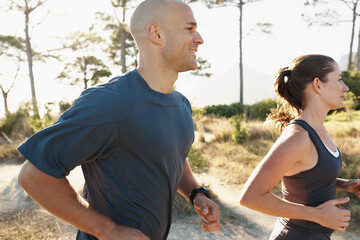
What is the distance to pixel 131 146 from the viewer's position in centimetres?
115

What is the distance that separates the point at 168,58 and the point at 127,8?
16898mm

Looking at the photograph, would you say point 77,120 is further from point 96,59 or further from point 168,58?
point 96,59

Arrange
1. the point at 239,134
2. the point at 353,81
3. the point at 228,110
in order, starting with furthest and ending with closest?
the point at 228,110
the point at 353,81
the point at 239,134

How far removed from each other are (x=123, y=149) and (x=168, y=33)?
0.55 meters

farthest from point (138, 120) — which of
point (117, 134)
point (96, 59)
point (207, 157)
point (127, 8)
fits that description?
point (96, 59)

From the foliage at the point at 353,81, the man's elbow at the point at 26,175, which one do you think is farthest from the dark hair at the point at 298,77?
the foliage at the point at 353,81

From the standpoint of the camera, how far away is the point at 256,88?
19675 cm

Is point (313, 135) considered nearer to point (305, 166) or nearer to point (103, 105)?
point (305, 166)

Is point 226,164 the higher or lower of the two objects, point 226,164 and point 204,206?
the lower

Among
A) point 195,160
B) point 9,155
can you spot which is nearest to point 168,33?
point 195,160

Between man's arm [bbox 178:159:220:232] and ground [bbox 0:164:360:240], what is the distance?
7.90 feet

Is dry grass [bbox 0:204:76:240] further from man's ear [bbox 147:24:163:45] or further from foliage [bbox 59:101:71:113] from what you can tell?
foliage [bbox 59:101:71:113]

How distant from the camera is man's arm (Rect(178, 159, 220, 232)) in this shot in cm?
145

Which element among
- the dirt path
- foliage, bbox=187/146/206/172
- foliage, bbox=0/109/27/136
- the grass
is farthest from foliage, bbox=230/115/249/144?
foliage, bbox=0/109/27/136
